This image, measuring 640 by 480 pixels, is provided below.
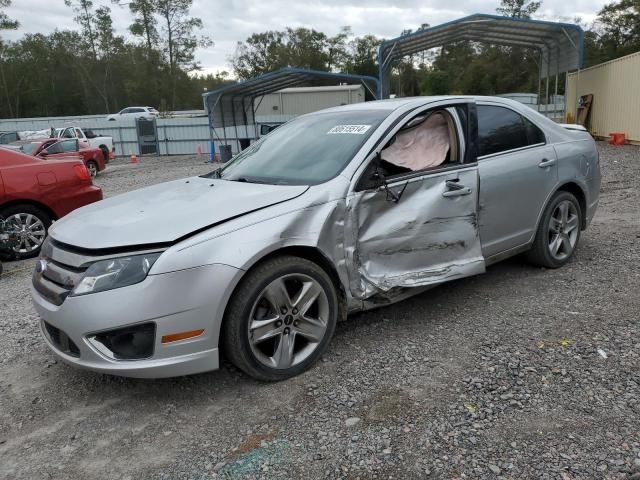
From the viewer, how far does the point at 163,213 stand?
10.2ft

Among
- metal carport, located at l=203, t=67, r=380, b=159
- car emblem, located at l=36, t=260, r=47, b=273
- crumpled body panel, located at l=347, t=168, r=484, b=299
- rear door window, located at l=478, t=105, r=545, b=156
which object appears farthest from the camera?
metal carport, located at l=203, t=67, r=380, b=159

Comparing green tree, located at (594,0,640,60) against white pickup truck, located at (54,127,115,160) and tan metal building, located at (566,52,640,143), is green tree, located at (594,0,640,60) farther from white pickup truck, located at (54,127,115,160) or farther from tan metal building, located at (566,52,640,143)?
white pickup truck, located at (54,127,115,160)

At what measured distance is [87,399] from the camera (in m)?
3.11

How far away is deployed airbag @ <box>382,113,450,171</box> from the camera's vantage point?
3844 mm

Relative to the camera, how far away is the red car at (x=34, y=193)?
21.7ft

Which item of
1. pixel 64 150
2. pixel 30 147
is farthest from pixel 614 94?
pixel 30 147

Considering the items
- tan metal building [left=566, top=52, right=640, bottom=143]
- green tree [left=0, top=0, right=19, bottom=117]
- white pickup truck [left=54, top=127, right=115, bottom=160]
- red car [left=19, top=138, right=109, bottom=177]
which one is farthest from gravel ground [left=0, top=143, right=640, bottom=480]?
green tree [left=0, top=0, right=19, bottom=117]

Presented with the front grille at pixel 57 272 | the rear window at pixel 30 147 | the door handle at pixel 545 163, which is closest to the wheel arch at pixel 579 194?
the door handle at pixel 545 163

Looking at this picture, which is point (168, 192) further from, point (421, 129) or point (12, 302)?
point (12, 302)

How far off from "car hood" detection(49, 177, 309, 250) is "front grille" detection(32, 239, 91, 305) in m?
0.08

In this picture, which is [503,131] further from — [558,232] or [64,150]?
[64,150]

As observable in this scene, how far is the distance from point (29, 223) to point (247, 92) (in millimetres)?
18104

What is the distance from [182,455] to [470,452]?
1372 mm

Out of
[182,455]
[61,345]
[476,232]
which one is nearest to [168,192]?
[61,345]
